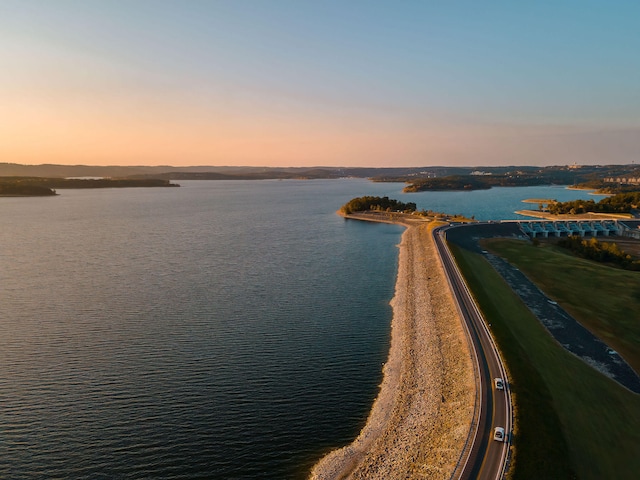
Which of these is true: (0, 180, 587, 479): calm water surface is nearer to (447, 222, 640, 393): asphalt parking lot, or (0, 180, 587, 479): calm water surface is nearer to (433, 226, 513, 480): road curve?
(433, 226, 513, 480): road curve

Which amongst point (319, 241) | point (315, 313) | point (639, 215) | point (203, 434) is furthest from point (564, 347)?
point (639, 215)

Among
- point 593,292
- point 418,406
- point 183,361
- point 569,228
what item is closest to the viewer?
point 418,406

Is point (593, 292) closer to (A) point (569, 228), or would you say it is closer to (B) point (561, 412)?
(B) point (561, 412)

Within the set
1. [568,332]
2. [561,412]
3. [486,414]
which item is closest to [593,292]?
[568,332]

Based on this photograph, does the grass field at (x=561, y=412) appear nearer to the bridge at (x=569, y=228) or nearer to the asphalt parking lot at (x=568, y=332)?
the asphalt parking lot at (x=568, y=332)

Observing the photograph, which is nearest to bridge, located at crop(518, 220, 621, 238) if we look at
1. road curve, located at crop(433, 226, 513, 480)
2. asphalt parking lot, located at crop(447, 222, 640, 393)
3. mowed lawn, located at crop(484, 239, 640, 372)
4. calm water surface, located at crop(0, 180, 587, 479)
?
mowed lawn, located at crop(484, 239, 640, 372)

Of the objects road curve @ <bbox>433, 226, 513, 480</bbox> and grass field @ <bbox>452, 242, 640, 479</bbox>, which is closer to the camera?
road curve @ <bbox>433, 226, 513, 480</bbox>
